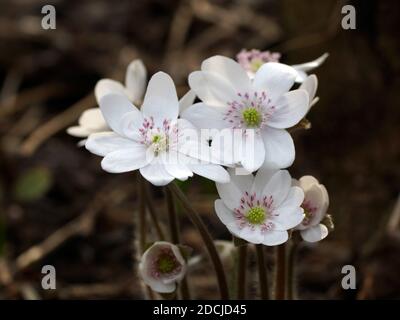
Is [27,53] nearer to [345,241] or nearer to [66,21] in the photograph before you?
[66,21]

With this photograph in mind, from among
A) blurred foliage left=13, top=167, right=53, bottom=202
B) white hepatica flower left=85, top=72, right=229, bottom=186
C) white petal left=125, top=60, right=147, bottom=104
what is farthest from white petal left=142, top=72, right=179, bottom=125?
blurred foliage left=13, top=167, right=53, bottom=202

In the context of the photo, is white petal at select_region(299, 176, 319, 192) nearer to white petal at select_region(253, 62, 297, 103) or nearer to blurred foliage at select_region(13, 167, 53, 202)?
white petal at select_region(253, 62, 297, 103)

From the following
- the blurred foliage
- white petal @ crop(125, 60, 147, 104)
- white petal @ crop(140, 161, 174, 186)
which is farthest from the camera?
the blurred foliage

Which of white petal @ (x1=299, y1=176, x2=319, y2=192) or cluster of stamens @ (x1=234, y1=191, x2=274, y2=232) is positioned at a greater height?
white petal @ (x1=299, y1=176, x2=319, y2=192)

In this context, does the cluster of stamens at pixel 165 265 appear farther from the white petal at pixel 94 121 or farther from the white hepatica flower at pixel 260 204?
the white petal at pixel 94 121

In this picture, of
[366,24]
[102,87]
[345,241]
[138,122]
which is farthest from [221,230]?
[138,122]

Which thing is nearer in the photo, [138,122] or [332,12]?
[138,122]
